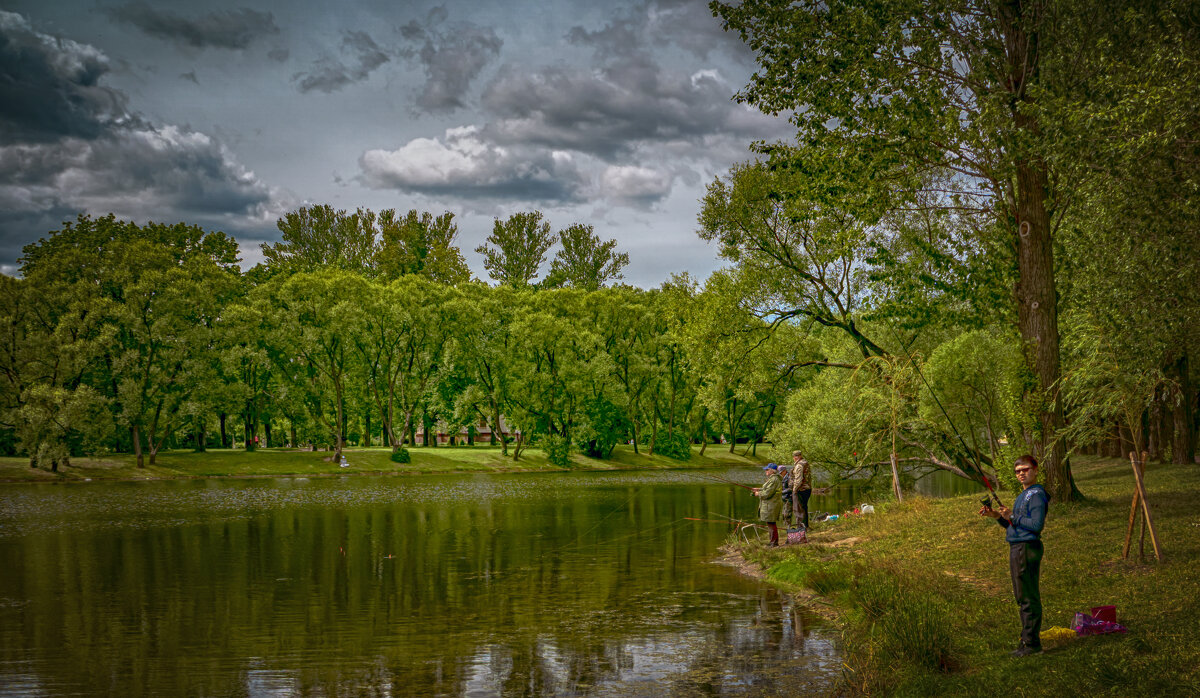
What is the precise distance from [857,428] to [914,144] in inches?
371

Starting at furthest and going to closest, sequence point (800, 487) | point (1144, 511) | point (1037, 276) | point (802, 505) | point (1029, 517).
A: point (802, 505)
point (800, 487)
point (1037, 276)
point (1144, 511)
point (1029, 517)

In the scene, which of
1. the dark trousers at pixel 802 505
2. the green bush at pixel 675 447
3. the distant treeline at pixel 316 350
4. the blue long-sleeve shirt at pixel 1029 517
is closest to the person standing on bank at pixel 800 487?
the dark trousers at pixel 802 505

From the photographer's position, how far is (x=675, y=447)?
263 ft

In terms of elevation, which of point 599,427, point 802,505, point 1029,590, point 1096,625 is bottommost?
point 802,505

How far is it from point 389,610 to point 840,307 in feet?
65.5

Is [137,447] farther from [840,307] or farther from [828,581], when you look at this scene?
[828,581]

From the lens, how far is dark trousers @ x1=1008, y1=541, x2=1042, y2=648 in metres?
9.57

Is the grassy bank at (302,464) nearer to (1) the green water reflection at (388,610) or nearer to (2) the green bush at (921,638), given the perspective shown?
(1) the green water reflection at (388,610)

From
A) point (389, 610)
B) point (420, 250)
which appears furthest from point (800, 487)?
point (420, 250)

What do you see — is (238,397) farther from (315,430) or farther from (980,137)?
(980,137)

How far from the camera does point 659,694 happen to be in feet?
33.8

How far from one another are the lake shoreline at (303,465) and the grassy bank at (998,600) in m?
47.9

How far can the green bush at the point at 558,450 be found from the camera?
7200cm

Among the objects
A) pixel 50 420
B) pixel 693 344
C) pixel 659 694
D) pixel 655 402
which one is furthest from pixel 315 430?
pixel 659 694
